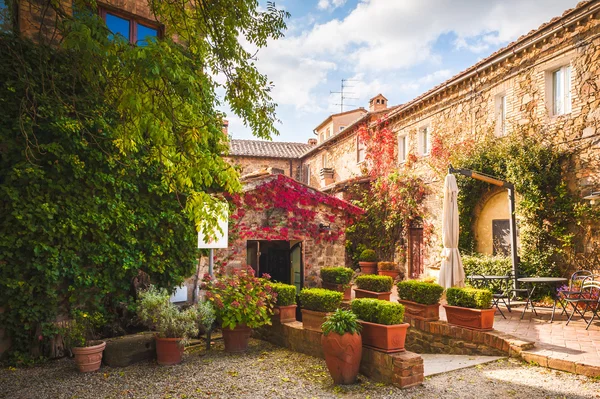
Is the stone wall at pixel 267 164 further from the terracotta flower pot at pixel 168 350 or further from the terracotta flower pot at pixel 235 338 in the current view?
the terracotta flower pot at pixel 168 350

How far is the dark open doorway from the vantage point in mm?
10128

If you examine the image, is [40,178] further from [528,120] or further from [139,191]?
[528,120]

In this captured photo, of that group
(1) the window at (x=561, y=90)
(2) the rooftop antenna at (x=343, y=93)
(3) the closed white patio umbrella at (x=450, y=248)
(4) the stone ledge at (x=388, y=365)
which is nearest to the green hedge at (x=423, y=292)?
(3) the closed white patio umbrella at (x=450, y=248)

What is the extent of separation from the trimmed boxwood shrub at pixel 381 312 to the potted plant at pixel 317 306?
2.67ft

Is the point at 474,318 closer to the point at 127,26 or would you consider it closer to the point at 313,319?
the point at 313,319

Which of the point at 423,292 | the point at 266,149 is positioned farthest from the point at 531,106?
the point at 266,149

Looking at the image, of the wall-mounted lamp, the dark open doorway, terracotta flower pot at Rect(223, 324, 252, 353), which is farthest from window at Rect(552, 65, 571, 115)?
terracotta flower pot at Rect(223, 324, 252, 353)

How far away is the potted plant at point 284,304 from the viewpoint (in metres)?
7.29

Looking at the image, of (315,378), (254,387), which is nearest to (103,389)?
(254,387)

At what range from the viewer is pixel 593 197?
8227 mm

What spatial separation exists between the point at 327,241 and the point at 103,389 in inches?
246

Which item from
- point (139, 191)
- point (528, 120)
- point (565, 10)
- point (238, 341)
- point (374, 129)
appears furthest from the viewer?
point (374, 129)

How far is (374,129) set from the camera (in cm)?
1739

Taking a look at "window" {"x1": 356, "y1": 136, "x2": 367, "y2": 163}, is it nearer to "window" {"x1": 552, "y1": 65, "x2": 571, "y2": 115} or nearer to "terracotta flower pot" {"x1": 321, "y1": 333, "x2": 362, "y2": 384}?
"window" {"x1": 552, "y1": 65, "x2": 571, "y2": 115}
